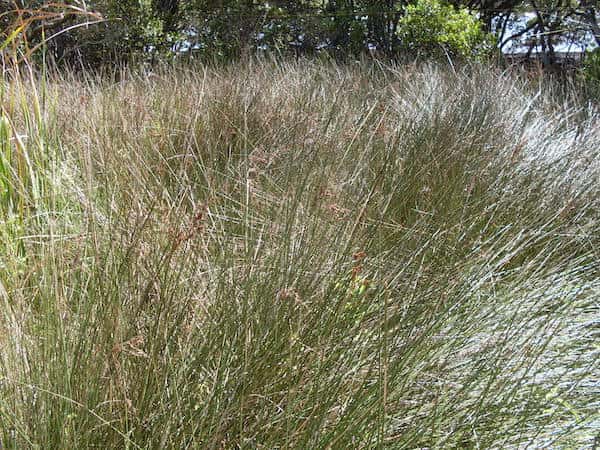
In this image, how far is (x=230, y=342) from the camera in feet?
3.66

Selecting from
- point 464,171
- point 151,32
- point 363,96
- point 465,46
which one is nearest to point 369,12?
point 465,46

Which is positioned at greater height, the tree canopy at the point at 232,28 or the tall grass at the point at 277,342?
the tree canopy at the point at 232,28

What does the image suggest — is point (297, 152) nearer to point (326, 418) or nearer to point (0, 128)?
point (0, 128)

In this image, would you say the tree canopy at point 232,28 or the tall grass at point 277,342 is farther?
the tree canopy at point 232,28

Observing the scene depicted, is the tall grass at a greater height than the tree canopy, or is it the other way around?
the tree canopy

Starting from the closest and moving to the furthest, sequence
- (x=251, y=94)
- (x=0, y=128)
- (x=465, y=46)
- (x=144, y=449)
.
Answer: (x=144, y=449)
(x=0, y=128)
(x=251, y=94)
(x=465, y=46)

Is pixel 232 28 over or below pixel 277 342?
over

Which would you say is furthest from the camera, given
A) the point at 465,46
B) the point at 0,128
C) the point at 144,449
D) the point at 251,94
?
the point at 465,46

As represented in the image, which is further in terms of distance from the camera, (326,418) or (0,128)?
(0,128)

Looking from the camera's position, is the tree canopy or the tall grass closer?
the tall grass

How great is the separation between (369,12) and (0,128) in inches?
247

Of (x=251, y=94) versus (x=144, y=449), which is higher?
(x=251, y=94)

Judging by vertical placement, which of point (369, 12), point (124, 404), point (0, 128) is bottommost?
point (124, 404)

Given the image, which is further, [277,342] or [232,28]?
[232,28]
